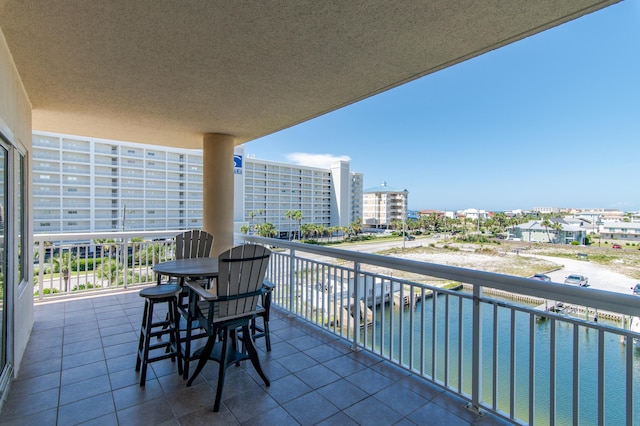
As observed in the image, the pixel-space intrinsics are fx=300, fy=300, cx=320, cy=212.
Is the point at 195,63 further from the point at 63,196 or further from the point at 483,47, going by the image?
the point at 63,196

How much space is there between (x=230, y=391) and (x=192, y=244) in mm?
2260

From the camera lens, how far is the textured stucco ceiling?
1773 mm

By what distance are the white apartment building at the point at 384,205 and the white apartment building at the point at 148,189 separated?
3.15 m

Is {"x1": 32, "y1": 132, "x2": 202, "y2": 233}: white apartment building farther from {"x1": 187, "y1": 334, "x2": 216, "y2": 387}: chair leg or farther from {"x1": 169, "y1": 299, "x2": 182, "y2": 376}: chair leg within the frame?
{"x1": 187, "y1": 334, "x2": 216, "y2": 387}: chair leg

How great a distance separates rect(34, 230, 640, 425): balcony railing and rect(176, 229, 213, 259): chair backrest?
987 millimetres

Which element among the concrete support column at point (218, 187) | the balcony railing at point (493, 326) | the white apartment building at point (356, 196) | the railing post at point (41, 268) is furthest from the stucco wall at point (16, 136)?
the white apartment building at point (356, 196)

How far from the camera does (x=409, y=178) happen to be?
36.3 meters

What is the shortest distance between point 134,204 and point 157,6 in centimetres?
4338

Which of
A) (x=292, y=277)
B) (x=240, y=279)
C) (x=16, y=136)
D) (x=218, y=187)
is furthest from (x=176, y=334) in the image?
(x=218, y=187)

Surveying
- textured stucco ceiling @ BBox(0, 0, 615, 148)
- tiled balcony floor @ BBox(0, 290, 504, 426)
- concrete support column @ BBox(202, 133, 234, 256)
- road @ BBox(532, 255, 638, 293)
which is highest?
textured stucco ceiling @ BBox(0, 0, 615, 148)

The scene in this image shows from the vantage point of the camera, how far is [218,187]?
4.95 metres

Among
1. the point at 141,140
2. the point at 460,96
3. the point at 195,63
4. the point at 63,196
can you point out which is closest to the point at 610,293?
the point at 195,63

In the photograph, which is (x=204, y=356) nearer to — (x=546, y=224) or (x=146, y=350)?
(x=146, y=350)

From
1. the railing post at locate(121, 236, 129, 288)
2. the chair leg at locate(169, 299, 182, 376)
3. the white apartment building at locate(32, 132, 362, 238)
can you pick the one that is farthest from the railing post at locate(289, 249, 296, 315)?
the white apartment building at locate(32, 132, 362, 238)
